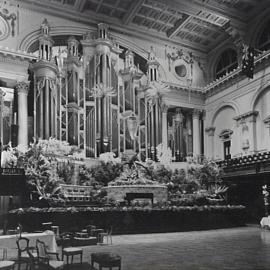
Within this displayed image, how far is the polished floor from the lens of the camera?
809cm

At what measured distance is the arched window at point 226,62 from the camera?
89.1 ft

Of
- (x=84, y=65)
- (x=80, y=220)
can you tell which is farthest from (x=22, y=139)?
(x=80, y=220)

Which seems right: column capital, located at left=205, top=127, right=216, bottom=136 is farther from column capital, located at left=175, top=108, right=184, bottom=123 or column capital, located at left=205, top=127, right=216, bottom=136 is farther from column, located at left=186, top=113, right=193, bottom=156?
column capital, located at left=175, top=108, right=184, bottom=123

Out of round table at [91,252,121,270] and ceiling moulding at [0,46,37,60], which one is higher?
ceiling moulding at [0,46,37,60]

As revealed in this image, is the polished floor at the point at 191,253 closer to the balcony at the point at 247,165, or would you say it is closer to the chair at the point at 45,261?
the chair at the point at 45,261

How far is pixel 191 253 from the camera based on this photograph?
9.90 m

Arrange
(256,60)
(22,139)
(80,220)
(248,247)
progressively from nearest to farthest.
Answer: (248,247) → (80,220) → (22,139) → (256,60)

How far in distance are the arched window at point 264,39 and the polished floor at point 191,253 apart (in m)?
14.5

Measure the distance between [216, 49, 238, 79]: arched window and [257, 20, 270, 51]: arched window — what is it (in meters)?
2.30

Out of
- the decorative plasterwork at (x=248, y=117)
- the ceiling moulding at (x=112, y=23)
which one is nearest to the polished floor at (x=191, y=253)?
the decorative plasterwork at (x=248, y=117)

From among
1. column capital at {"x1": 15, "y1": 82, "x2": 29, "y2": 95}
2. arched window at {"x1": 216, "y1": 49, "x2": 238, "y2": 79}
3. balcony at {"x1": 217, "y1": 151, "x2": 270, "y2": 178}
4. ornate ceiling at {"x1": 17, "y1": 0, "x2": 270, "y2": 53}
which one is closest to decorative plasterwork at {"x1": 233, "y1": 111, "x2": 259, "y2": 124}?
balcony at {"x1": 217, "y1": 151, "x2": 270, "y2": 178}

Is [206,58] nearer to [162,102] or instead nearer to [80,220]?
[162,102]

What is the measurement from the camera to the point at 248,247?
10.9 metres

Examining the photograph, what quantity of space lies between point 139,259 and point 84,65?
1577cm
